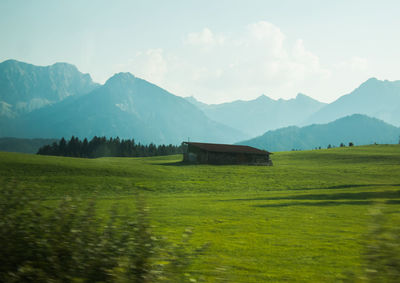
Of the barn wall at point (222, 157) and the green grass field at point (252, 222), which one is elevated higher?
the barn wall at point (222, 157)

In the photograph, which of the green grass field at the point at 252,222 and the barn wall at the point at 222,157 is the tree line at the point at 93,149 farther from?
the green grass field at the point at 252,222

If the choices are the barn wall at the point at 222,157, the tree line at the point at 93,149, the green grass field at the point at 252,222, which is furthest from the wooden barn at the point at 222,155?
the tree line at the point at 93,149

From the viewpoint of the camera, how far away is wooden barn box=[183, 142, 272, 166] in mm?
73500

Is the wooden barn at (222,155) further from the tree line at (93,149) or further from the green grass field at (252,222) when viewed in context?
the tree line at (93,149)

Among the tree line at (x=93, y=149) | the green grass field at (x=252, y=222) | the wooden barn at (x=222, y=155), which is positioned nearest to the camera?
the green grass field at (x=252, y=222)

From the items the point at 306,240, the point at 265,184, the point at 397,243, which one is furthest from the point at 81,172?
the point at 397,243

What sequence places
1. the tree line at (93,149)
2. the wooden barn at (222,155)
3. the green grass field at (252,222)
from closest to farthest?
1. the green grass field at (252,222)
2. the wooden barn at (222,155)
3. the tree line at (93,149)

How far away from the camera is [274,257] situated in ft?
37.0

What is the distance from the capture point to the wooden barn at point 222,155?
241 ft

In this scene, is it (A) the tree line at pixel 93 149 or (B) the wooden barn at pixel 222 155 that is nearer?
(B) the wooden barn at pixel 222 155

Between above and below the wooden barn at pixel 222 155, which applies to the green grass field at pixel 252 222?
below

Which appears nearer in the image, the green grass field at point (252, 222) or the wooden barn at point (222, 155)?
the green grass field at point (252, 222)

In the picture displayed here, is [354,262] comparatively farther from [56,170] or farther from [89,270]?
[56,170]

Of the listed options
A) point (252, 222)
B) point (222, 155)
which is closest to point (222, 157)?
point (222, 155)
